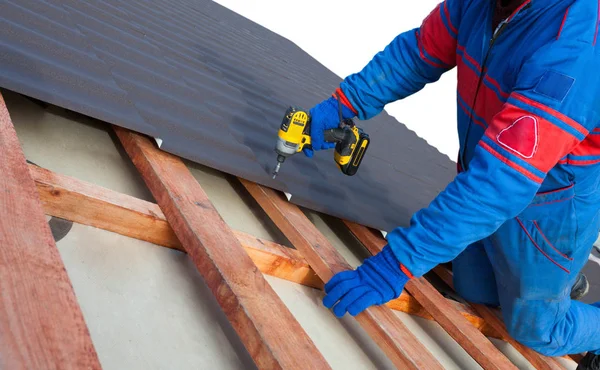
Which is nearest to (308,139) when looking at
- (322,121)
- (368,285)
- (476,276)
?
(322,121)

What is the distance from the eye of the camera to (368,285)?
1881 millimetres

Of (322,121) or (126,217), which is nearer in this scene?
(126,217)

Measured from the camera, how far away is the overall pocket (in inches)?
80.3

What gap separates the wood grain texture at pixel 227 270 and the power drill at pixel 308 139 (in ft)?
1.40

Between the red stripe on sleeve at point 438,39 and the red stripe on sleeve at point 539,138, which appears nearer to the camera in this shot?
the red stripe on sleeve at point 539,138

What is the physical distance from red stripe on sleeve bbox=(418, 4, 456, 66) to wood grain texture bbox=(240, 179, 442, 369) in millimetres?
886

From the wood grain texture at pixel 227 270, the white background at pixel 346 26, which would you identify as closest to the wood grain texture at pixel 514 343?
the wood grain texture at pixel 227 270

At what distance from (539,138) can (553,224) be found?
57 cm

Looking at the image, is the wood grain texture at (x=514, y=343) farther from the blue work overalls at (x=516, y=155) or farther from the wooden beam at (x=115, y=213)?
the wooden beam at (x=115, y=213)

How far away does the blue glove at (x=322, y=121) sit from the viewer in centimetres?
236

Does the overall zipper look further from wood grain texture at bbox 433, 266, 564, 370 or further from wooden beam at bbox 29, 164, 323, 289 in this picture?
wooden beam at bbox 29, 164, 323, 289

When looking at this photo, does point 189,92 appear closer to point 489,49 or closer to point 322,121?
point 322,121

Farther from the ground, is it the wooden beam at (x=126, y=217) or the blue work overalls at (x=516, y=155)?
the blue work overalls at (x=516, y=155)

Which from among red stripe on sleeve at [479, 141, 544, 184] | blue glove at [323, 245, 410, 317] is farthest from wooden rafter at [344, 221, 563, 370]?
red stripe on sleeve at [479, 141, 544, 184]
